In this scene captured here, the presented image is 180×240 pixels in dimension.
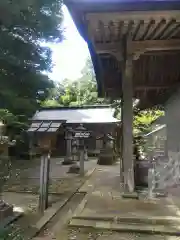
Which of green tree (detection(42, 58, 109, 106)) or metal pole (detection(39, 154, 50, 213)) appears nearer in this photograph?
metal pole (detection(39, 154, 50, 213))

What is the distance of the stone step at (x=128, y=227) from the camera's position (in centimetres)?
403

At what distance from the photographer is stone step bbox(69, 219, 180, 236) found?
159 inches

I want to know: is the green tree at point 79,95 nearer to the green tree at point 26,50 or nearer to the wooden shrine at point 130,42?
the green tree at point 26,50

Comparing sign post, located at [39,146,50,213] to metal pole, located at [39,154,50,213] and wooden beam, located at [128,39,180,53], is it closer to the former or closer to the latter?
metal pole, located at [39,154,50,213]

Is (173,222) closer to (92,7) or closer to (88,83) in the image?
(92,7)

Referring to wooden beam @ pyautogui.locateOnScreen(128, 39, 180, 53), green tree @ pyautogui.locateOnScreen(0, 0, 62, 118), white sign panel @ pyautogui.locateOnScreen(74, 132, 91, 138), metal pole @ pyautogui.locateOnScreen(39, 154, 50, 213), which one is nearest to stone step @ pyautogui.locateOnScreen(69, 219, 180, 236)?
metal pole @ pyautogui.locateOnScreen(39, 154, 50, 213)

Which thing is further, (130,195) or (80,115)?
(80,115)

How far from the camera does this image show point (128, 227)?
13.6 ft

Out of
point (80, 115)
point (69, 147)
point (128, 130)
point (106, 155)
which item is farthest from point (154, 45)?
point (80, 115)

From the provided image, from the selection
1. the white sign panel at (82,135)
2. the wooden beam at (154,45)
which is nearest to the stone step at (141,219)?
the wooden beam at (154,45)

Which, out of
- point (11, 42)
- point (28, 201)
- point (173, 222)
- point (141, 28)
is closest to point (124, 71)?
point (141, 28)

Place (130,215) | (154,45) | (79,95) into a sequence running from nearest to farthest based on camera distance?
(130,215) < (154,45) < (79,95)

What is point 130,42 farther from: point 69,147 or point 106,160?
point 69,147

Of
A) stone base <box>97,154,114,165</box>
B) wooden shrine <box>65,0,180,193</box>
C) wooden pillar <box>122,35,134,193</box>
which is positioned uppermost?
wooden shrine <box>65,0,180,193</box>
